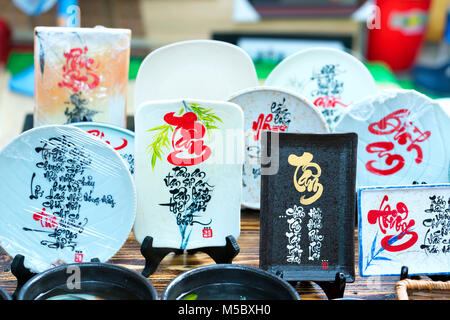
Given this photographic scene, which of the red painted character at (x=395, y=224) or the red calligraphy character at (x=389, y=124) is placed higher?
the red calligraphy character at (x=389, y=124)

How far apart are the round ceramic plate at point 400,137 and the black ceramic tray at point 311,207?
0.33m

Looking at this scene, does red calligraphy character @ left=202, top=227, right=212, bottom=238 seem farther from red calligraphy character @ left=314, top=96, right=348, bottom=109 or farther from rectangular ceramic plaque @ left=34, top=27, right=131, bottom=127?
red calligraphy character @ left=314, top=96, right=348, bottom=109

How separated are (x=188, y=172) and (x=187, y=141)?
0.27 feet

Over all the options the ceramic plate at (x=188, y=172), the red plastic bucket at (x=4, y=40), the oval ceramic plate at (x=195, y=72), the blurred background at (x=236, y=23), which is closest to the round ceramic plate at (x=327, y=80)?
the oval ceramic plate at (x=195, y=72)

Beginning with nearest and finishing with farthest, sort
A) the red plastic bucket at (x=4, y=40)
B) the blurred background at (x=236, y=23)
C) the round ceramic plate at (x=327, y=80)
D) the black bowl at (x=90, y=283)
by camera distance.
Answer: the black bowl at (x=90, y=283) → the round ceramic plate at (x=327, y=80) → the red plastic bucket at (x=4, y=40) → the blurred background at (x=236, y=23)

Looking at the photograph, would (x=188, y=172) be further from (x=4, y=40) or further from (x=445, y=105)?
(x=4, y=40)

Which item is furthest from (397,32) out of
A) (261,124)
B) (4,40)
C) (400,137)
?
(261,124)

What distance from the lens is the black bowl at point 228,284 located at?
1225 millimetres

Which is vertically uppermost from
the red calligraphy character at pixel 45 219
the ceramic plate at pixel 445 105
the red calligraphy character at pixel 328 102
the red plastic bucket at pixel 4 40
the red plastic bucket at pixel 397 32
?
the red plastic bucket at pixel 397 32

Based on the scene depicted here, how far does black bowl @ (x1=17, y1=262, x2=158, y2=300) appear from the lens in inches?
47.4

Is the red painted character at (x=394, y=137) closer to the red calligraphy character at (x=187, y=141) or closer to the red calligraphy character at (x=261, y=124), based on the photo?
the red calligraphy character at (x=261, y=124)

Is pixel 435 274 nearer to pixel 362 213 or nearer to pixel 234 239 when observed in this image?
pixel 362 213

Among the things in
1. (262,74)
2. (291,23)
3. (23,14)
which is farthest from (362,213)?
(23,14)
